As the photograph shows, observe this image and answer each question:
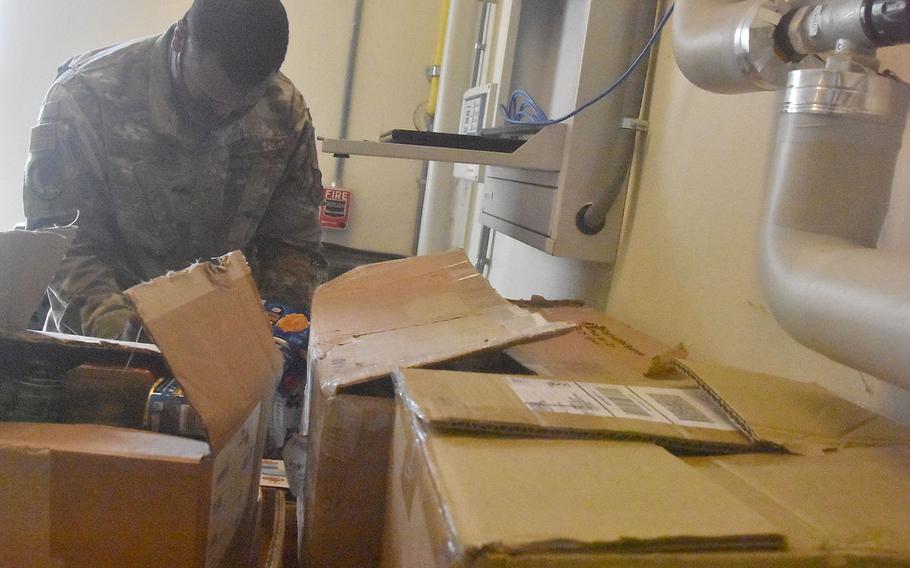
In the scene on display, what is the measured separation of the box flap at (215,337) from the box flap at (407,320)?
7 centimetres

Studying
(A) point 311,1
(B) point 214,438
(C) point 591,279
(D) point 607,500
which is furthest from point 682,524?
(A) point 311,1

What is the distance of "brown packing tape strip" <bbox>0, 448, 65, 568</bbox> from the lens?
2.06 ft

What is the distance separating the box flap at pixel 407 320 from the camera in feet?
2.44

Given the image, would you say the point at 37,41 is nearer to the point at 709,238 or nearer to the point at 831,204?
the point at 709,238

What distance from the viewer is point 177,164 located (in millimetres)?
1556

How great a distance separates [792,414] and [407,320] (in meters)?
0.44

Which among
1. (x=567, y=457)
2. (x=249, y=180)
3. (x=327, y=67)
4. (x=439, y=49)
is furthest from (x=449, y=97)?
(x=567, y=457)

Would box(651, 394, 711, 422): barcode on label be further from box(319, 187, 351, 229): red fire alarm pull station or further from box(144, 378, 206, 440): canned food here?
box(319, 187, 351, 229): red fire alarm pull station

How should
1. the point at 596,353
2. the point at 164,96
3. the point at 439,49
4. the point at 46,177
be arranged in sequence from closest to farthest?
the point at 596,353 → the point at 46,177 → the point at 164,96 → the point at 439,49

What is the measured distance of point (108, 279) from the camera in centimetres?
136

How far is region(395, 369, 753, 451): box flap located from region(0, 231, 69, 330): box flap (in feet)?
1.27

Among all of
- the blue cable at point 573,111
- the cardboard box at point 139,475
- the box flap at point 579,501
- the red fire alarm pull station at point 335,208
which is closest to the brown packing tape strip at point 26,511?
the cardboard box at point 139,475

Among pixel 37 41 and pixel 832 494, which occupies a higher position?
pixel 37 41

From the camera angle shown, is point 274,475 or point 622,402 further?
point 274,475
